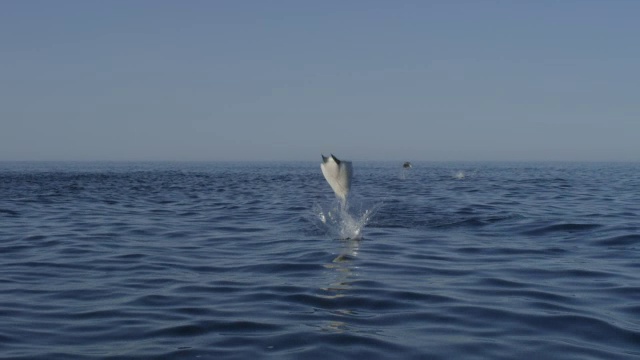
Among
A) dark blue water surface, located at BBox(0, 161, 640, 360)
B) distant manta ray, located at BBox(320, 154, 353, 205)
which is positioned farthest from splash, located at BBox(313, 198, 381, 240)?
distant manta ray, located at BBox(320, 154, 353, 205)

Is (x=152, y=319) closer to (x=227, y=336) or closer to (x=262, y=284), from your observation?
(x=227, y=336)

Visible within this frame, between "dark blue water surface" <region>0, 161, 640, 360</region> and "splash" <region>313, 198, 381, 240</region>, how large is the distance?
0.22m

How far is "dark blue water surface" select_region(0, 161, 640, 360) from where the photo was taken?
6703 mm

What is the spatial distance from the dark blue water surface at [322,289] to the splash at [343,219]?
8.7 inches

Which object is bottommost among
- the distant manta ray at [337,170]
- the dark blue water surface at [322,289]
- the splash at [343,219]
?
the dark blue water surface at [322,289]

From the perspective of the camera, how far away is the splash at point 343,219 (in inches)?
624

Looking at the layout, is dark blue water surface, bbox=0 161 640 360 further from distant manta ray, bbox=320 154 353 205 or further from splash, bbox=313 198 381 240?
distant manta ray, bbox=320 154 353 205

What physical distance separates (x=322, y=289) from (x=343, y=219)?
967cm

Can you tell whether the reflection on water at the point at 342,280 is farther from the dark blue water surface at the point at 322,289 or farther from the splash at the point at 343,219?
the splash at the point at 343,219

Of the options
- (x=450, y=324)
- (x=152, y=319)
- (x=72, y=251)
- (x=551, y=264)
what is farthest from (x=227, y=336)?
(x=72, y=251)

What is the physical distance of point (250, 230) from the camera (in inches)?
659

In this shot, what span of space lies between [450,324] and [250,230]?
9783mm

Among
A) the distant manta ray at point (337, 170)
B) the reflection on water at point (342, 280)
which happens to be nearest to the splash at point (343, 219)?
the reflection on water at point (342, 280)

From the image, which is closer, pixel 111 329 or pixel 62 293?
pixel 111 329
